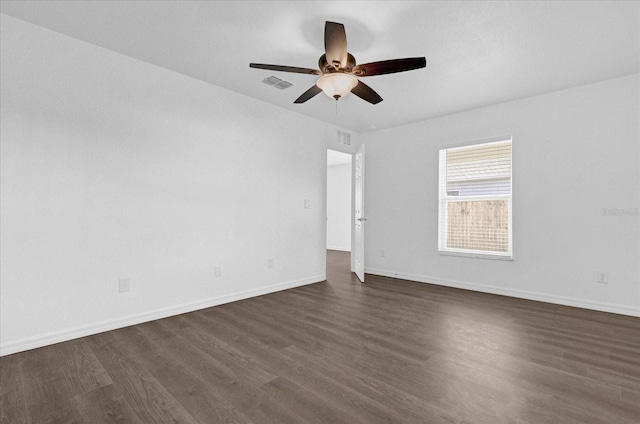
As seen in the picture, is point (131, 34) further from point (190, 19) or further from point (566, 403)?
point (566, 403)

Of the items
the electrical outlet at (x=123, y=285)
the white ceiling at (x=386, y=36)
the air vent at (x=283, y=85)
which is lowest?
the electrical outlet at (x=123, y=285)

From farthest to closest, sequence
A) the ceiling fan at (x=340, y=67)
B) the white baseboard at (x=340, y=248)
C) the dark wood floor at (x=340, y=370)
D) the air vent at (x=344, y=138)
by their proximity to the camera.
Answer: the white baseboard at (x=340, y=248)
the air vent at (x=344, y=138)
the ceiling fan at (x=340, y=67)
the dark wood floor at (x=340, y=370)

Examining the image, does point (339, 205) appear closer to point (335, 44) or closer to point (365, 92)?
point (365, 92)

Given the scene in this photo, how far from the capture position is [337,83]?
102 inches

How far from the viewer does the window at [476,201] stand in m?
4.36

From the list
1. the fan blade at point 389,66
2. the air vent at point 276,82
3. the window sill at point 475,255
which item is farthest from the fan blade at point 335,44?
the window sill at point 475,255

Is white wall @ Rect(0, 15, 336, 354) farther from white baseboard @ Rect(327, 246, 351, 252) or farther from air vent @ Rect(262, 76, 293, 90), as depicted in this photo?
white baseboard @ Rect(327, 246, 351, 252)

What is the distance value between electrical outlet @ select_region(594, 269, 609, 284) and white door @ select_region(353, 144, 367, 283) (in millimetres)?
2833

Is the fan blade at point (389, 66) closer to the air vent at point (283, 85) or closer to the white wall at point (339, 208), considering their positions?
the air vent at point (283, 85)

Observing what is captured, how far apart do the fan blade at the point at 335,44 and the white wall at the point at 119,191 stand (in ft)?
6.24

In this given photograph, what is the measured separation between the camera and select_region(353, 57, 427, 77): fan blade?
90.3 inches

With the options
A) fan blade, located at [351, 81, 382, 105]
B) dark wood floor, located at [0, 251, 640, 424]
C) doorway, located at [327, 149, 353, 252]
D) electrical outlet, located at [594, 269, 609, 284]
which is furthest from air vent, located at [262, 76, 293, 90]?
doorway, located at [327, 149, 353, 252]

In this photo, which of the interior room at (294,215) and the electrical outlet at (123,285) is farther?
the electrical outlet at (123,285)

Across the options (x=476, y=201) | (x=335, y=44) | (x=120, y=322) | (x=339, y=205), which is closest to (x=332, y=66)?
(x=335, y=44)
